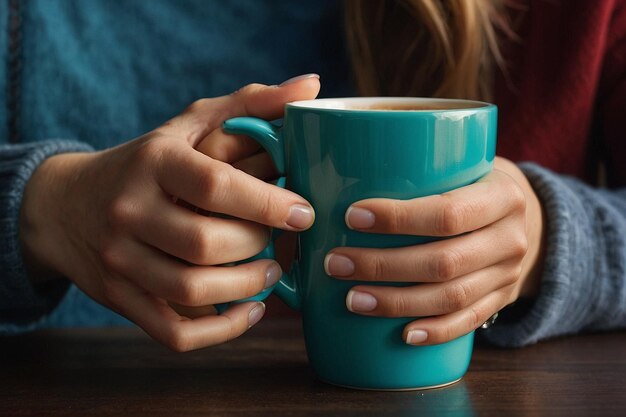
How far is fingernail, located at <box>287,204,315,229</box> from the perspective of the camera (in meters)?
0.57

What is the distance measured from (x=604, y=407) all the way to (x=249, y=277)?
25 centimetres

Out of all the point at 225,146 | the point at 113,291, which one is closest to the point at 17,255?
the point at 113,291

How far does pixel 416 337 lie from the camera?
58 cm

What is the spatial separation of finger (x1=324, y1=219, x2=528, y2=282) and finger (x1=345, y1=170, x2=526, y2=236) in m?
0.01

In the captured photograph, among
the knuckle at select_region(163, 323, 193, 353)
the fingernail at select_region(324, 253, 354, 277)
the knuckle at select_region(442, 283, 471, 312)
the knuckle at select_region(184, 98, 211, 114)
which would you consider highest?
the knuckle at select_region(184, 98, 211, 114)

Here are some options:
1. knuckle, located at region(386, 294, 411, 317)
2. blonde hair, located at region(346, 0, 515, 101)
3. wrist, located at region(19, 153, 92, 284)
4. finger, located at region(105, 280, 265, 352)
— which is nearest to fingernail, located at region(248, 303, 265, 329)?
finger, located at region(105, 280, 265, 352)

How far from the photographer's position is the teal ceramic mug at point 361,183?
1.80 ft

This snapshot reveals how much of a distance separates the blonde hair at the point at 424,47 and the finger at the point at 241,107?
379 millimetres

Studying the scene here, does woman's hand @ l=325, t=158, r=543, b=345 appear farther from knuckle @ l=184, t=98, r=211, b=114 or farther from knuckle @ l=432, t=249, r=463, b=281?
knuckle @ l=184, t=98, r=211, b=114

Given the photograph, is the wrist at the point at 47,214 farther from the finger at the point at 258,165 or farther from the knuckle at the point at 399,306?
the knuckle at the point at 399,306

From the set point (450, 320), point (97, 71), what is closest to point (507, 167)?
point (450, 320)

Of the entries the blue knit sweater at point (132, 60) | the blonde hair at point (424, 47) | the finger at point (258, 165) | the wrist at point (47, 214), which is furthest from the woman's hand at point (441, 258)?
the blue knit sweater at point (132, 60)

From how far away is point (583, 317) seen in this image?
30.5 inches

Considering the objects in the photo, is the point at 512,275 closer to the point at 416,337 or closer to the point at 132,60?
the point at 416,337
